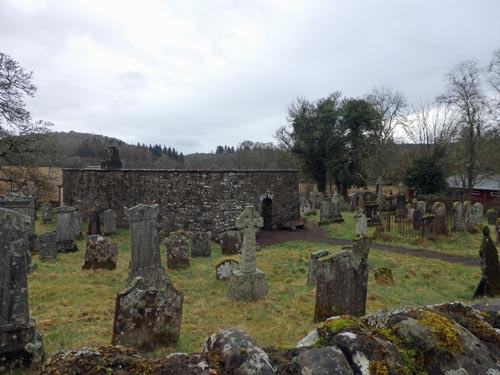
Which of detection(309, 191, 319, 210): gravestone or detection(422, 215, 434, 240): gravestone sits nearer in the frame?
detection(422, 215, 434, 240): gravestone

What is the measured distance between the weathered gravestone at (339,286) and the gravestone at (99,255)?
268 inches

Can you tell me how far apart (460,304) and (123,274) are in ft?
29.8

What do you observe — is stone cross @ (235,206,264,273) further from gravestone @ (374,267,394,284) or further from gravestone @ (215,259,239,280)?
gravestone @ (374,267,394,284)

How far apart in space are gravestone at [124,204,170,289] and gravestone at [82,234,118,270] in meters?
2.20

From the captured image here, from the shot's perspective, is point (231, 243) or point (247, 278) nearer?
point (247, 278)

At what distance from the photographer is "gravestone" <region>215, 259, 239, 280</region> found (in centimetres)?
947

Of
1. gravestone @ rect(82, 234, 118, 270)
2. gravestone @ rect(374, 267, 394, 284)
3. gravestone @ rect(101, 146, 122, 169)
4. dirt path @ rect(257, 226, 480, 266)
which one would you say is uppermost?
gravestone @ rect(101, 146, 122, 169)

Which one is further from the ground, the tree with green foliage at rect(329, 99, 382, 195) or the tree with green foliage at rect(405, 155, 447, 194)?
the tree with green foliage at rect(329, 99, 382, 195)

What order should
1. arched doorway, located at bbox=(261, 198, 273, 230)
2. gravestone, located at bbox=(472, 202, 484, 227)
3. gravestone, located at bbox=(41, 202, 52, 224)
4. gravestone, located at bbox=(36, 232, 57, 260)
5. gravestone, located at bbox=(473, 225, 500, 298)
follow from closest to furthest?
gravestone, located at bbox=(473, 225, 500, 298) < gravestone, located at bbox=(36, 232, 57, 260) < gravestone, located at bbox=(472, 202, 484, 227) < arched doorway, located at bbox=(261, 198, 273, 230) < gravestone, located at bbox=(41, 202, 52, 224)

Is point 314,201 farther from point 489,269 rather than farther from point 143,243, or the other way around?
point 143,243

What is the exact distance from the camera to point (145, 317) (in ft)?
16.8

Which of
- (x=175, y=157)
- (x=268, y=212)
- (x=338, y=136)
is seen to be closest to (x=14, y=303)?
(x=268, y=212)

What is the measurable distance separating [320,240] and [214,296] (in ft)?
32.2

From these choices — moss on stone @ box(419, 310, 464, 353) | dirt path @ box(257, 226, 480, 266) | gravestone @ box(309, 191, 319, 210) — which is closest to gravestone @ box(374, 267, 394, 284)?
dirt path @ box(257, 226, 480, 266)
